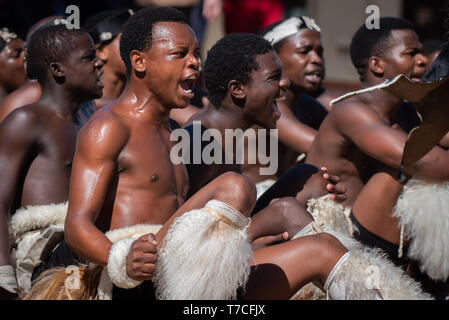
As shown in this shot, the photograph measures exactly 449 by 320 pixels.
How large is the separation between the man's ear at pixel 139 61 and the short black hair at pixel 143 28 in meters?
0.02

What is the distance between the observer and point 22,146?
3.52 metres

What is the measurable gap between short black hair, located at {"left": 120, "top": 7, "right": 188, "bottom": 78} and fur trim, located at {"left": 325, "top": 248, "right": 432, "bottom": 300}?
1.30 m

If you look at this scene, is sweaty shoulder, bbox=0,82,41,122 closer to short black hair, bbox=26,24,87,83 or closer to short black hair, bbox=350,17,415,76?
short black hair, bbox=26,24,87,83

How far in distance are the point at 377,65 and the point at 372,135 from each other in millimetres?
857

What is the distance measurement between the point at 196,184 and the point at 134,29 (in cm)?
88

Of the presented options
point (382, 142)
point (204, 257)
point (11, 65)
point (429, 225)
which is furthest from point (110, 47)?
Result: point (204, 257)

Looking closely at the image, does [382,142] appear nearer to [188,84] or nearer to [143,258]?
[188,84]

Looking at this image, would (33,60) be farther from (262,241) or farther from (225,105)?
(262,241)

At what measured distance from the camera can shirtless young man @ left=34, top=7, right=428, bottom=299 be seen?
2.68 metres

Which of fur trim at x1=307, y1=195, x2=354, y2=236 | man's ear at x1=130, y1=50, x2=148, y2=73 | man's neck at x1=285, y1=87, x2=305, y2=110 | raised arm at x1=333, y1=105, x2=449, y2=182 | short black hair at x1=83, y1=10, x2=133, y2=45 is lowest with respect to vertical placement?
fur trim at x1=307, y1=195, x2=354, y2=236

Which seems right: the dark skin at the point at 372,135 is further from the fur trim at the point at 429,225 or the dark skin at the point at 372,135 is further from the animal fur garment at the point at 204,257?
the animal fur garment at the point at 204,257

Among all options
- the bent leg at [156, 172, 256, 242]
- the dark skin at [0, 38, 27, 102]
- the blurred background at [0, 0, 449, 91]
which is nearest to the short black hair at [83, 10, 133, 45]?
the dark skin at [0, 38, 27, 102]

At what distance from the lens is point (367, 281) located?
273cm
